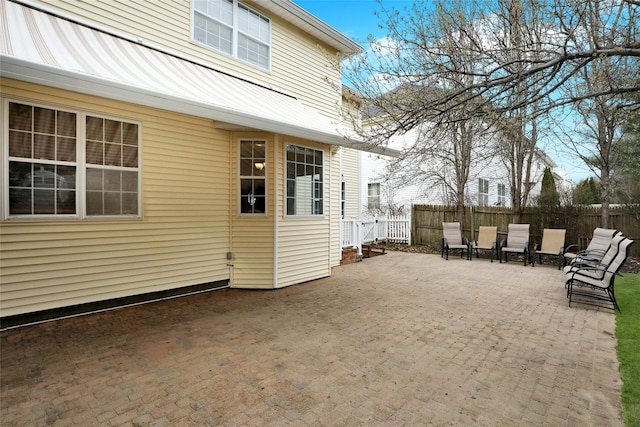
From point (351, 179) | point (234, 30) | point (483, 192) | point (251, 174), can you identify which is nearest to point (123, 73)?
point (251, 174)

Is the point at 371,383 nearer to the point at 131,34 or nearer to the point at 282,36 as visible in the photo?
the point at 131,34

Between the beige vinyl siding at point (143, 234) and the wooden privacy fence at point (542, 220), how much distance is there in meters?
9.91

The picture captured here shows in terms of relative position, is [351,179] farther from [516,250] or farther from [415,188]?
[516,250]

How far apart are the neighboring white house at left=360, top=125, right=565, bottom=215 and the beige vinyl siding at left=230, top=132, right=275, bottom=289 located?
799cm

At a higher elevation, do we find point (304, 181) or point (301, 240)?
point (304, 181)

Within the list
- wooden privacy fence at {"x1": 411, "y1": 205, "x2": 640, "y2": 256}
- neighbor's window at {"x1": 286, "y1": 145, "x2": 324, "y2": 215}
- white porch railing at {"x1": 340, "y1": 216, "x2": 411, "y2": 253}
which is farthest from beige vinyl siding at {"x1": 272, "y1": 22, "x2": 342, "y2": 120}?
wooden privacy fence at {"x1": 411, "y1": 205, "x2": 640, "y2": 256}

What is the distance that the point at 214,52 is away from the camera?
7.20 metres

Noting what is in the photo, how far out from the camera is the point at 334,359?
13.1ft

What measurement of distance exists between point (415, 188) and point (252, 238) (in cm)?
1097

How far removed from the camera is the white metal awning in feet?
11.5

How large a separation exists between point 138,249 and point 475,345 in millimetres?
5945

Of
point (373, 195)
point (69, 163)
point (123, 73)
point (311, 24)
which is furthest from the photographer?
point (373, 195)

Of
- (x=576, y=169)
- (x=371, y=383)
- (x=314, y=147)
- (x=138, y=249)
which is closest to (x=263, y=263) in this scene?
(x=138, y=249)

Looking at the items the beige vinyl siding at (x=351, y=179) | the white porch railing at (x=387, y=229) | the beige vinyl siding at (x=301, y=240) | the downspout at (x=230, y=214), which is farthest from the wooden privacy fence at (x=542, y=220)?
the downspout at (x=230, y=214)
